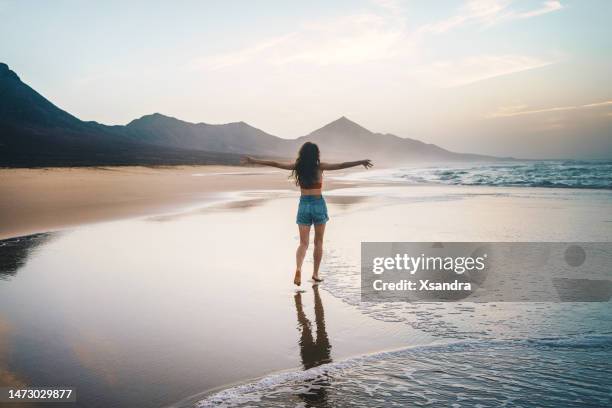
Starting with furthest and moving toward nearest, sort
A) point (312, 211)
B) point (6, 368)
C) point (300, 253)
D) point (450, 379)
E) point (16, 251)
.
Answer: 1. point (16, 251)
2. point (312, 211)
3. point (300, 253)
4. point (6, 368)
5. point (450, 379)

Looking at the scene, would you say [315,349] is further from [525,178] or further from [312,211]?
[525,178]

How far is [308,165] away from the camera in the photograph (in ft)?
24.1

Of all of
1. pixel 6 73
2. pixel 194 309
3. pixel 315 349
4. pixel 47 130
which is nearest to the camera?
pixel 315 349

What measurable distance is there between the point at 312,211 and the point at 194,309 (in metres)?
2.37

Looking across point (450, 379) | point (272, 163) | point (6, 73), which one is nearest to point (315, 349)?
point (450, 379)

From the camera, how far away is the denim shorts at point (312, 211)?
7258 millimetres

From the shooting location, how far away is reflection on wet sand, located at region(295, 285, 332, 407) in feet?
11.8

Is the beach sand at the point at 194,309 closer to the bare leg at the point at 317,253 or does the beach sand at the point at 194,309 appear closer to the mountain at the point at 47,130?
the bare leg at the point at 317,253

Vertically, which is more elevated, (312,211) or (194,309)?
(312,211)

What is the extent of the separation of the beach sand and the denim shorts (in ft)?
2.91

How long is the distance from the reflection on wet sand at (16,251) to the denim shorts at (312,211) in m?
4.47

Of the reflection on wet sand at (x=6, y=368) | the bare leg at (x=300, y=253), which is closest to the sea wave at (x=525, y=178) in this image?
the bare leg at (x=300, y=253)

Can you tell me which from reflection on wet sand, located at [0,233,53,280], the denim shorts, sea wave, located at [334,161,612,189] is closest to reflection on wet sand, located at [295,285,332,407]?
the denim shorts

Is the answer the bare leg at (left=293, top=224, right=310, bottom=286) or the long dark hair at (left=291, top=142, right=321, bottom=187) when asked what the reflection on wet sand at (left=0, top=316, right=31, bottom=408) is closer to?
the bare leg at (left=293, top=224, right=310, bottom=286)
